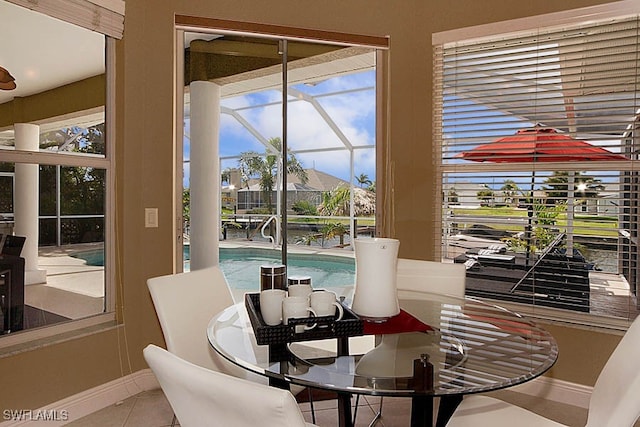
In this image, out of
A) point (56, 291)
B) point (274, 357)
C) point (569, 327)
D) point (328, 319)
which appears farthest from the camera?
point (569, 327)

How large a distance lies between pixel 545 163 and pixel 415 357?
2.03m

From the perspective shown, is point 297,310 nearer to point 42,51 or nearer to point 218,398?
point 218,398

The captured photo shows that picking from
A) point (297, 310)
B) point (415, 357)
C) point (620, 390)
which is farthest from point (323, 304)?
point (620, 390)

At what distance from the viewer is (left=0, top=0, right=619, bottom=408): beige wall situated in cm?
280

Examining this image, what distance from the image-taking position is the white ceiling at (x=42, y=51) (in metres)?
2.50

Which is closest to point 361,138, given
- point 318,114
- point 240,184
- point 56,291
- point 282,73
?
point 318,114

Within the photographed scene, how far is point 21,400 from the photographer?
2.46 metres

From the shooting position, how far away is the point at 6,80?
98.7 inches

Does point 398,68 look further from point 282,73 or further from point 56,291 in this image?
point 56,291

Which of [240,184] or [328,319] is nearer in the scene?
[328,319]

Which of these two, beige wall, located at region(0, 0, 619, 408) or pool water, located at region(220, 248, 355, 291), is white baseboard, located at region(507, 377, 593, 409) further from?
pool water, located at region(220, 248, 355, 291)

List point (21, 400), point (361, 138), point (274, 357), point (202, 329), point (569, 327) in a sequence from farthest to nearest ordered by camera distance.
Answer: point (361, 138)
point (569, 327)
point (21, 400)
point (202, 329)
point (274, 357)

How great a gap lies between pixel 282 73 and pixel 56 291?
6.82 feet

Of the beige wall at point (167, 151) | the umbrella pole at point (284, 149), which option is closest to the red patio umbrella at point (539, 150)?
the beige wall at point (167, 151)
